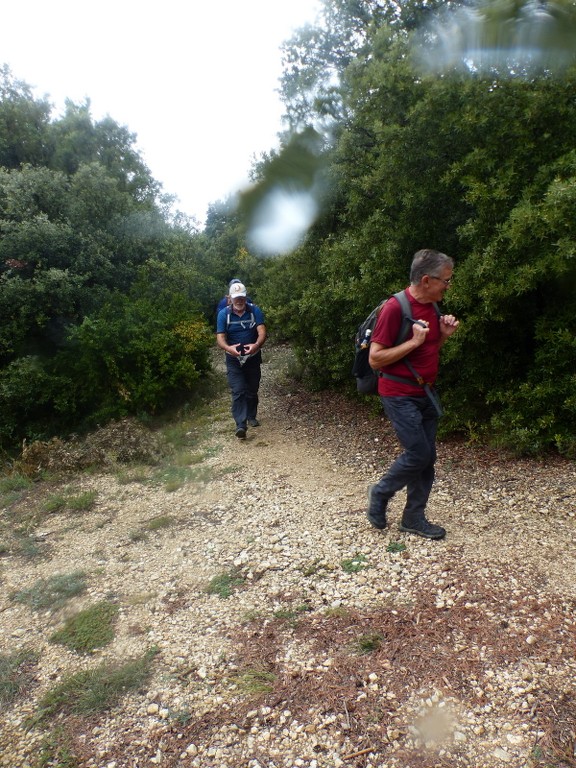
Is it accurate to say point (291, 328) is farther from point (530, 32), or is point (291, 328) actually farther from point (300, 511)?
point (530, 32)

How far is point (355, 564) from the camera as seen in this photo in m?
3.73

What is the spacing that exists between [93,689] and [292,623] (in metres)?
1.16

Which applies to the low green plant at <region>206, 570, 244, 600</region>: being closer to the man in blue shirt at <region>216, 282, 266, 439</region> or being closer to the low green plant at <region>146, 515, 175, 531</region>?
the low green plant at <region>146, 515, 175, 531</region>

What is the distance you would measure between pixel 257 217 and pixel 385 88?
185 inches

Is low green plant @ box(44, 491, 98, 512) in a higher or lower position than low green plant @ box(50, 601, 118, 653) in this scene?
lower

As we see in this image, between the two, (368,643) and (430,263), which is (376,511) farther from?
(430,263)

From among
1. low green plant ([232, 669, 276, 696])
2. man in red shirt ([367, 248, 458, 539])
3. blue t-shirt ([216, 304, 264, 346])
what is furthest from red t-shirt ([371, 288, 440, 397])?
blue t-shirt ([216, 304, 264, 346])

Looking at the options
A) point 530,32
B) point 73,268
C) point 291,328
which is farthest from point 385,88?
point 73,268

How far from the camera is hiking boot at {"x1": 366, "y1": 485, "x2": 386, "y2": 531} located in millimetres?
3988

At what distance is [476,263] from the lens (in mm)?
4992

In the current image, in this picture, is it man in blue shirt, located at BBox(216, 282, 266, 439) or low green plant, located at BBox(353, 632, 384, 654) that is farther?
man in blue shirt, located at BBox(216, 282, 266, 439)

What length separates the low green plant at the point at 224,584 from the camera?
3617 millimetres

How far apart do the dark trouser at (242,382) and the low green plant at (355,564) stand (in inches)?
126

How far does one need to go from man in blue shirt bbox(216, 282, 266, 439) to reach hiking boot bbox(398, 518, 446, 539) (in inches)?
125
